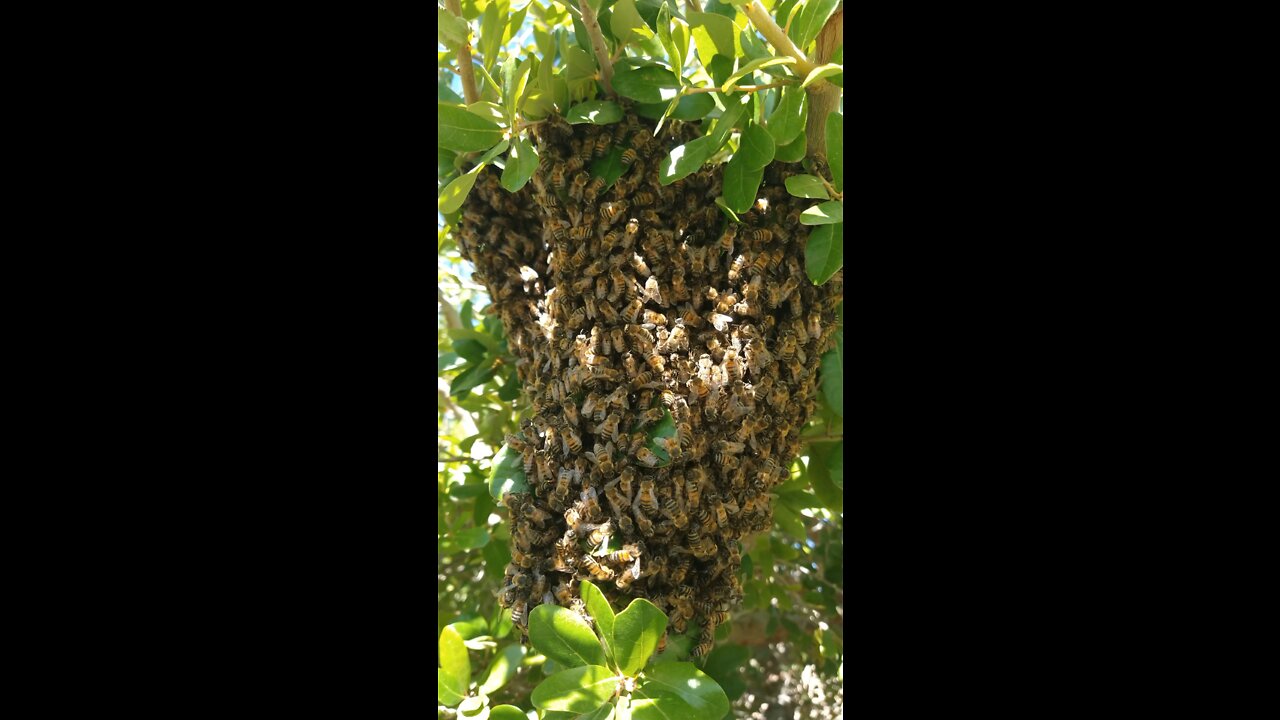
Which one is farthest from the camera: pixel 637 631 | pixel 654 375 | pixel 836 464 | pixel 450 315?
pixel 450 315

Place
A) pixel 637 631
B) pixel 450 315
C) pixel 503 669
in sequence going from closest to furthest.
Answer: pixel 637 631 < pixel 503 669 < pixel 450 315

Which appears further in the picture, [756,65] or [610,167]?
[610,167]

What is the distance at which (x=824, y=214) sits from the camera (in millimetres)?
1073

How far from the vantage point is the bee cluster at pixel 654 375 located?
107 cm

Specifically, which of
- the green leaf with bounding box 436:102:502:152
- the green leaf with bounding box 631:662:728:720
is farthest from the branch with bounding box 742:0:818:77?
the green leaf with bounding box 631:662:728:720

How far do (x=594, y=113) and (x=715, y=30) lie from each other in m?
0.17

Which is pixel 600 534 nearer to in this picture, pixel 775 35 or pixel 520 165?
pixel 520 165

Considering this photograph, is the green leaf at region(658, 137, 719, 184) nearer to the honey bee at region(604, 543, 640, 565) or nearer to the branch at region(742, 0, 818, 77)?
the branch at region(742, 0, 818, 77)

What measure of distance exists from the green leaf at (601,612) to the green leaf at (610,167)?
49 cm

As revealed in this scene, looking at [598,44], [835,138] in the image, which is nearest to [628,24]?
[598,44]

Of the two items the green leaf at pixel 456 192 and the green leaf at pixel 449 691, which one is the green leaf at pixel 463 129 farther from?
the green leaf at pixel 449 691

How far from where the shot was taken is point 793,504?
5.23ft

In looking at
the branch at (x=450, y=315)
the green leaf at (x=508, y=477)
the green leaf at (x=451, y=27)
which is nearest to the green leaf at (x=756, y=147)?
the green leaf at (x=451, y=27)
